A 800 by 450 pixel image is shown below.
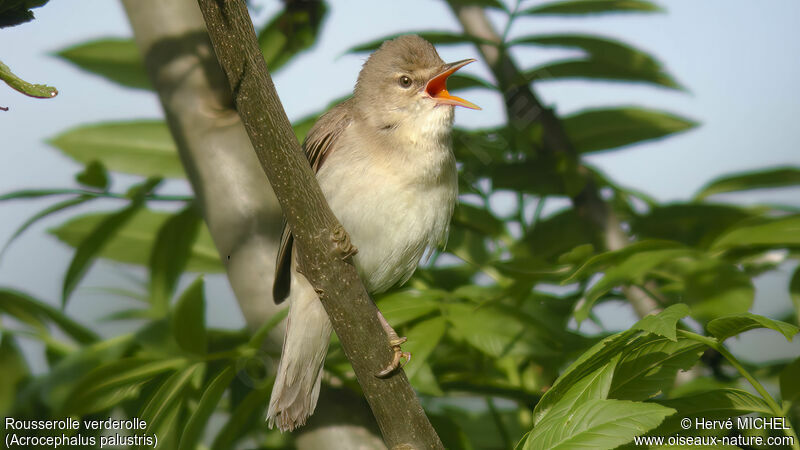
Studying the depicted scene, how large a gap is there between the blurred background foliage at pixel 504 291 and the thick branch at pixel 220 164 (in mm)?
131

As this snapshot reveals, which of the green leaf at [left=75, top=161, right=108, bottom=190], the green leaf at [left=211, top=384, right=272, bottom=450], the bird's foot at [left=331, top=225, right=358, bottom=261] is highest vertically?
the green leaf at [left=75, top=161, right=108, bottom=190]

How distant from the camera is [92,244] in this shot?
7.07 ft

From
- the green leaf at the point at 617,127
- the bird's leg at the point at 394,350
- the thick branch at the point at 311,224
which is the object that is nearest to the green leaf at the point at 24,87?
the thick branch at the point at 311,224

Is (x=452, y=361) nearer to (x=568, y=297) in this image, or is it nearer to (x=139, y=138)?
(x=568, y=297)

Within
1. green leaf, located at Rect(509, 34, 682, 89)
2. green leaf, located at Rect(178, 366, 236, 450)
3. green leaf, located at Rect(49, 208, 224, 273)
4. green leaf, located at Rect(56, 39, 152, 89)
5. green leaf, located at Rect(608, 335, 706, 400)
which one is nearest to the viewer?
green leaf, located at Rect(608, 335, 706, 400)

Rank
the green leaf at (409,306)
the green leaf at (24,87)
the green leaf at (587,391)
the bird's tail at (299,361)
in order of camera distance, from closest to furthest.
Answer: the green leaf at (24,87), the green leaf at (587,391), the green leaf at (409,306), the bird's tail at (299,361)

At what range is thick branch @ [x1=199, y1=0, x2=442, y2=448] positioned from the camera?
49.6 inches

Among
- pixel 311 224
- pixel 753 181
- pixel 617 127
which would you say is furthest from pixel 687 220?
pixel 311 224

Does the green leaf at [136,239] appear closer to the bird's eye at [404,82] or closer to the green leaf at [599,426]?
the bird's eye at [404,82]

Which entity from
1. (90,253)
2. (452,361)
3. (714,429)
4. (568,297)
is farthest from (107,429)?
(714,429)

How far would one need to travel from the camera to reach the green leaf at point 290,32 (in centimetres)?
251

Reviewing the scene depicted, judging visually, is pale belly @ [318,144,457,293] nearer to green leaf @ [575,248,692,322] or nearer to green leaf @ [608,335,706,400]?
green leaf @ [575,248,692,322]

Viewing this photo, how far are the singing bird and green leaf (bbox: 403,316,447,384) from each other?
15.0 inches

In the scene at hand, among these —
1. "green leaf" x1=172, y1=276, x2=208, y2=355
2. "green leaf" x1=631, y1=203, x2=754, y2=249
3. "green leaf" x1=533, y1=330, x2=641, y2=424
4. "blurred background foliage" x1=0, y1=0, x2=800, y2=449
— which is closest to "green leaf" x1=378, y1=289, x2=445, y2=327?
"blurred background foliage" x1=0, y1=0, x2=800, y2=449
